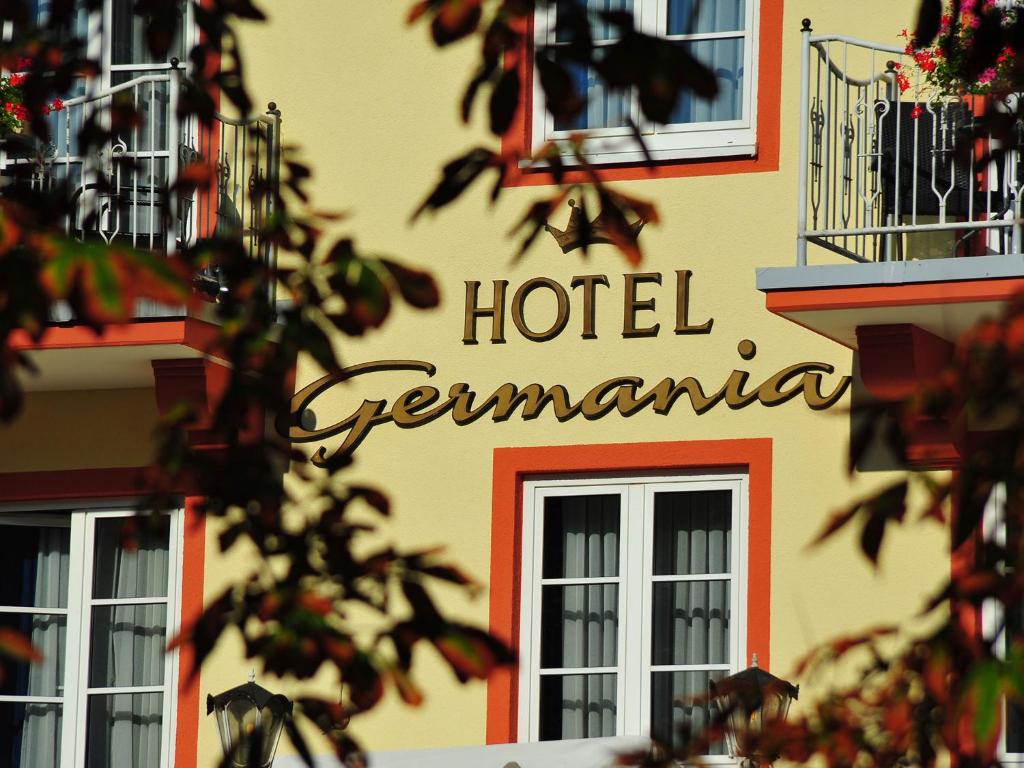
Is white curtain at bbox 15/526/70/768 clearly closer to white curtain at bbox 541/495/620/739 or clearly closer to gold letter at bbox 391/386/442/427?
gold letter at bbox 391/386/442/427

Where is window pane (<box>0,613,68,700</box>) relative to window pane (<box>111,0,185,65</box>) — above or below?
below

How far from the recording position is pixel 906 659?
3.61 m

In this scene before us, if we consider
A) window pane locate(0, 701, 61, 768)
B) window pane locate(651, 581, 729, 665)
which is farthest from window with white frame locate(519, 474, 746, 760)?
window pane locate(0, 701, 61, 768)

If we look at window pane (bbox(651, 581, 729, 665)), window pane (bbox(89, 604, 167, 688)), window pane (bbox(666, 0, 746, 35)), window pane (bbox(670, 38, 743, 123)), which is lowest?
window pane (bbox(89, 604, 167, 688))

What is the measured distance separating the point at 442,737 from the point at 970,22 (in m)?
4.06

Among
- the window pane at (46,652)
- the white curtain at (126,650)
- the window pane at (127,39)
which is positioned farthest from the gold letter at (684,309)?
the window pane at (46,652)

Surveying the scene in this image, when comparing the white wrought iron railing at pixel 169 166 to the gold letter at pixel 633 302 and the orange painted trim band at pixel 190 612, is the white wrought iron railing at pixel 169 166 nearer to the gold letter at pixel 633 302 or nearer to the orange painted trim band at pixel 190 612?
the orange painted trim band at pixel 190 612

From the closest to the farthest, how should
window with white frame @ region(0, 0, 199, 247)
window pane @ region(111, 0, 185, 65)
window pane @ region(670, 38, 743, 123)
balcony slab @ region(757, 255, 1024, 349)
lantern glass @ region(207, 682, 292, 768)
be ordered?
balcony slab @ region(757, 255, 1024, 349)
lantern glass @ region(207, 682, 292, 768)
window pane @ region(670, 38, 743, 123)
window with white frame @ region(0, 0, 199, 247)
window pane @ region(111, 0, 185, 65)

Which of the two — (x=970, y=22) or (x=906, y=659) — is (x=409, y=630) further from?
(x=970, y=22)

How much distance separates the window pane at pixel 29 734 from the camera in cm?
1207

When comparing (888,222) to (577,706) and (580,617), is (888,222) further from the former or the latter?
(577,706)

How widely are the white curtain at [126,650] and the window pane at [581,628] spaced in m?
2.04

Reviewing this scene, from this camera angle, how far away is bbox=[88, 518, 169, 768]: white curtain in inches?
469

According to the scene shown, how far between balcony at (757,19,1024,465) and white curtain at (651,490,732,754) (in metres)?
1.10
